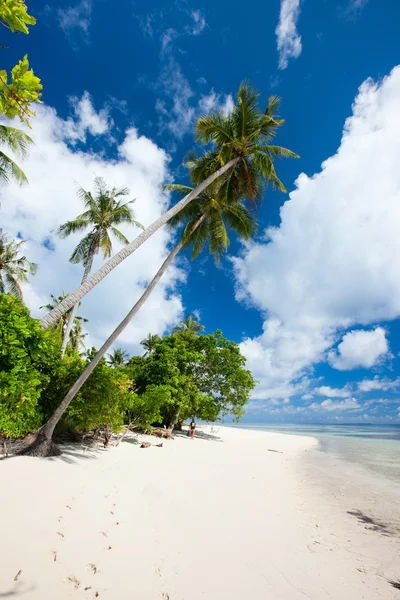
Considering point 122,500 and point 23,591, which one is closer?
point 23,591

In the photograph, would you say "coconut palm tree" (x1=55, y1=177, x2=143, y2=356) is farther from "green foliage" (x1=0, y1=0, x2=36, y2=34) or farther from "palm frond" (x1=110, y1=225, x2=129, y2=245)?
"green foliage" (x1=0, y1=0, x2=36, y2=34)

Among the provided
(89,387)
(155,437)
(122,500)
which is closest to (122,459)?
(89,387)

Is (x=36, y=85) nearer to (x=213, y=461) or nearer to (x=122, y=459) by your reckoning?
(x=122, y=459)

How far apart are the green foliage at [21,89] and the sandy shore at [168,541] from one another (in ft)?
13.5

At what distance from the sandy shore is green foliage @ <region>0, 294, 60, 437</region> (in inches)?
38.1

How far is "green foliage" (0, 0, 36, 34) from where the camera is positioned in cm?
162

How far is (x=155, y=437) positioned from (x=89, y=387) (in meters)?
9.47

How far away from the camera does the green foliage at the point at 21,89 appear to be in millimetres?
1751

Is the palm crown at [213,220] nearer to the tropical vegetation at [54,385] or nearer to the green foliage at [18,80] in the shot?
the tropical vegetation at [54,385]

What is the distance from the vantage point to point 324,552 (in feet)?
14.6

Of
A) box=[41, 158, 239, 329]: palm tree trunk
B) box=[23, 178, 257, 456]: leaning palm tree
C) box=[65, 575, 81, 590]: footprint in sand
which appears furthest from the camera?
box=[23, 178, 257, 456]: leaning palm tree

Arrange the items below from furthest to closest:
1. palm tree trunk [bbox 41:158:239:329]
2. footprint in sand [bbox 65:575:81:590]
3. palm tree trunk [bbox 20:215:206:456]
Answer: palm tree trunk [bbox 41:158:239:329], palm tree trunk [bbox 20:215:206:456], footprint in sand [bbox 65:575:81:590]

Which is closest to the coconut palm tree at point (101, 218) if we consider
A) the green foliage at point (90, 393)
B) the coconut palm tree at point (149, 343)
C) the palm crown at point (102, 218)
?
the palm crown at point (102, 218)

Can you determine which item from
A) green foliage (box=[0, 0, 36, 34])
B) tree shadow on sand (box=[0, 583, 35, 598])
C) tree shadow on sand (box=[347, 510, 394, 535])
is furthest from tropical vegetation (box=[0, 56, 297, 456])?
tree shadow on sand (box=[347, 510, 394, 535])
